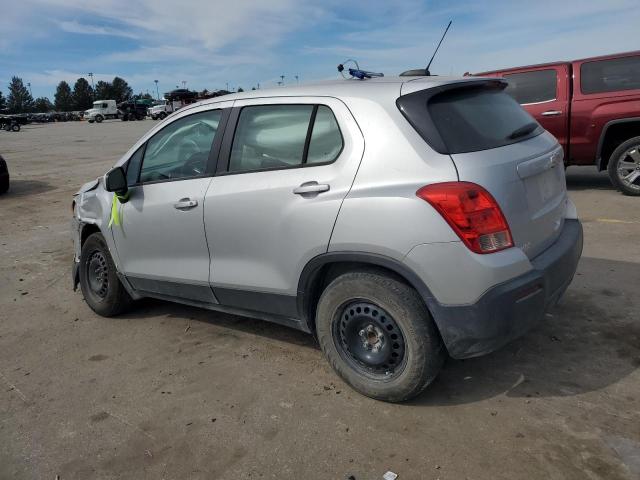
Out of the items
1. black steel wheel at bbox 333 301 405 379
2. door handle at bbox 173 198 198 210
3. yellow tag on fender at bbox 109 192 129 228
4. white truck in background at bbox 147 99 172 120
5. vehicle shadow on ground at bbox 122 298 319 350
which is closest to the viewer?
black steel wheel at bbox 333 301 405 379

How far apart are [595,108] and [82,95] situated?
4562 inches

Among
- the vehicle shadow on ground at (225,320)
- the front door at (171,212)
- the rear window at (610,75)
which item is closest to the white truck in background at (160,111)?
the rear window at (610,75)

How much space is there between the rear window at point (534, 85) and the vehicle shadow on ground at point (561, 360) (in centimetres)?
495

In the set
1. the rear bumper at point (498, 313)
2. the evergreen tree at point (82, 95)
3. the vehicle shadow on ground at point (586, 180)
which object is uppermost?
the evergreen tree at point (82, 95)

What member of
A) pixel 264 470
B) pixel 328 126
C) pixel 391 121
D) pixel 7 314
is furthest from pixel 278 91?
pixel 7 314

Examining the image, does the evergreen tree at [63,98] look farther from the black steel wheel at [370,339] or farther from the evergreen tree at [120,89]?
the black steel wheel at [370,339]

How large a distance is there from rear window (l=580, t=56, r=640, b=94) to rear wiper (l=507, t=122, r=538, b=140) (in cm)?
536

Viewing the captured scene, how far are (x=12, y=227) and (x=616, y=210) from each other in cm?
898

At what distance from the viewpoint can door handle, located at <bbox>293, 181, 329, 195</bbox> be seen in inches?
118

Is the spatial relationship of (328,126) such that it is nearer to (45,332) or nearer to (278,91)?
(278,91)

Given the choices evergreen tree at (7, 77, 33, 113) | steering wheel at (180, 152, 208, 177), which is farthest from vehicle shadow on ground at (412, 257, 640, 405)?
evergreen tree at (7, 77, 33, 113)

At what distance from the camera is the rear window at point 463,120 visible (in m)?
2.80

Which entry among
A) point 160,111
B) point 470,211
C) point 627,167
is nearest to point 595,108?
point 627,167

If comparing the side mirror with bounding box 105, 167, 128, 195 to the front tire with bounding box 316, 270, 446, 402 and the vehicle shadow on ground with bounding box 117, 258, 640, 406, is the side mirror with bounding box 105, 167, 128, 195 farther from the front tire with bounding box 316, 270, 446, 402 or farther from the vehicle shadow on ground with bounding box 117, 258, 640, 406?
the front tire with bounding box 316, 270, 446, 402
